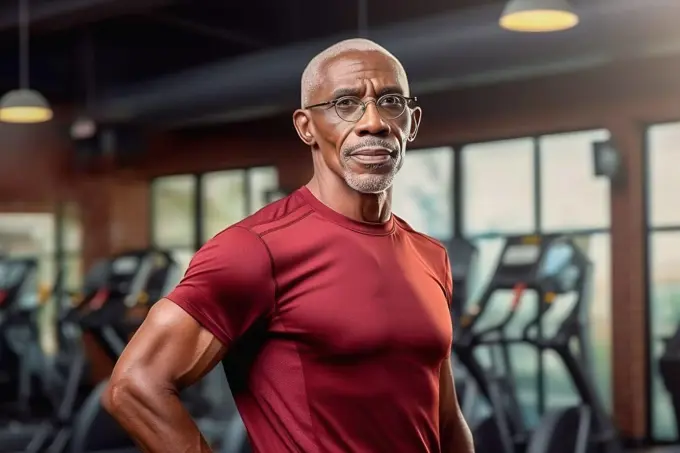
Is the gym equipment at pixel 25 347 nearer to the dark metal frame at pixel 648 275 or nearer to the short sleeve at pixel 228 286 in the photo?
the dark metal frame at pixel 648 275

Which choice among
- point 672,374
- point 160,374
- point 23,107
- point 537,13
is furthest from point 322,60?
point 23,107

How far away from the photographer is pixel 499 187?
658 cm

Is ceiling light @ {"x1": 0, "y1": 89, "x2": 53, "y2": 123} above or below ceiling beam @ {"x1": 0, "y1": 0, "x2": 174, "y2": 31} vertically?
below

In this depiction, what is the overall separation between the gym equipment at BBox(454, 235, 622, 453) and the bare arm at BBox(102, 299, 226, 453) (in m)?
3.41

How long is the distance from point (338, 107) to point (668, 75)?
4.67 meters

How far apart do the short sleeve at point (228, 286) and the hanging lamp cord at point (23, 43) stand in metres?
5.74

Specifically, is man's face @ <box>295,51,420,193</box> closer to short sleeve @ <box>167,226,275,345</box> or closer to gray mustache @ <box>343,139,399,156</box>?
gray mustache @ <box>343,139,399,156</box>

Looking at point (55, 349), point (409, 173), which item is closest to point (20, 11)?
point (409, 173)

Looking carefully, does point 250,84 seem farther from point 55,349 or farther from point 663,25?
point 55,349

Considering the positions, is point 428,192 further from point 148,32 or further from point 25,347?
point 25,347

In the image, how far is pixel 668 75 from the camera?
556cm

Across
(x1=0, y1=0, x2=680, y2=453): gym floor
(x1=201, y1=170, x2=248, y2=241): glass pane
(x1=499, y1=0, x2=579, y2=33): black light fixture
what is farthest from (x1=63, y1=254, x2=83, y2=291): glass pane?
(x1=499, y1=0, x2=579, y2=33): black light fixture

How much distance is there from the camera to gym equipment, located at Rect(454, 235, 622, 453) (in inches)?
179

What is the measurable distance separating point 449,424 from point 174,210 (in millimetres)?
7415
